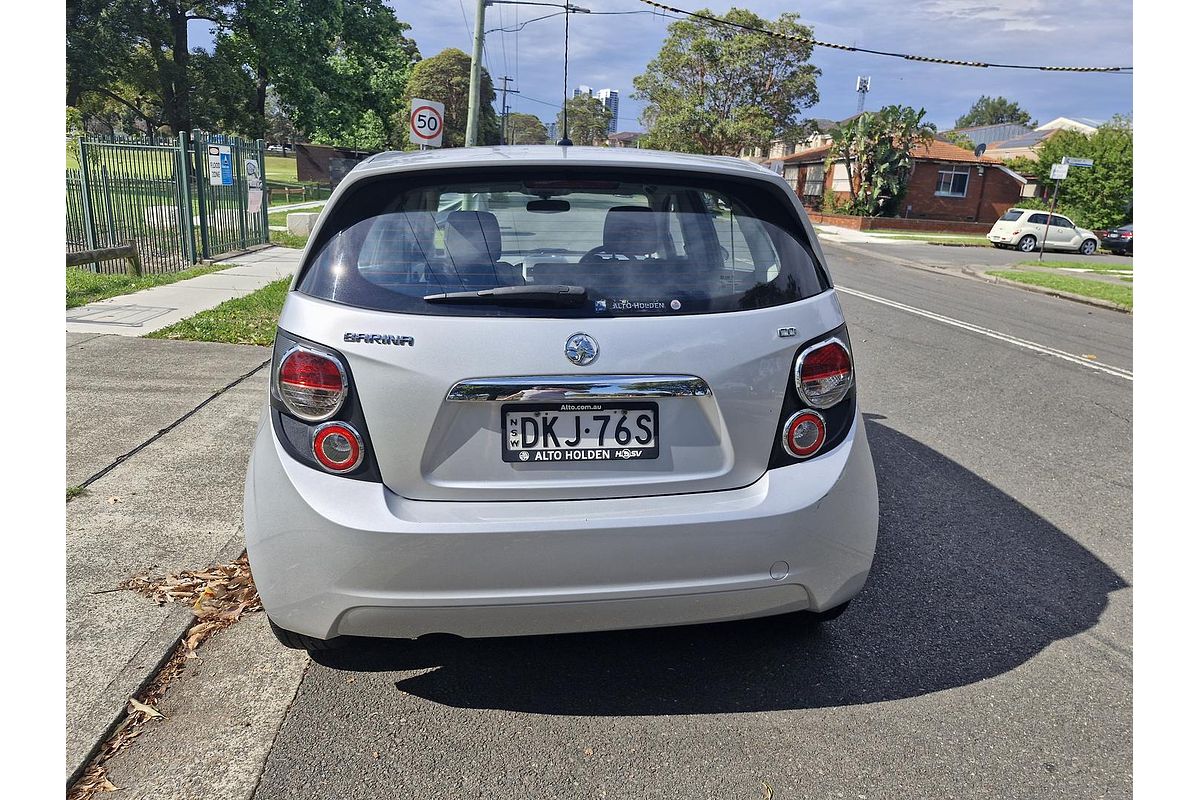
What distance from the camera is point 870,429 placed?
611cm

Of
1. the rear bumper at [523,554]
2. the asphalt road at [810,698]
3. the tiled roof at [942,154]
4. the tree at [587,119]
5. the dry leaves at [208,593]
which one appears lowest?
the asphalt road at [810,698]

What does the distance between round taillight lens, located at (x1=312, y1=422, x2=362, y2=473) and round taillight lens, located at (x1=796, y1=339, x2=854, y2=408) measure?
1.30 m

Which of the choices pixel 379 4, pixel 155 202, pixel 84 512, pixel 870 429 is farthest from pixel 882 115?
pixel 84 512

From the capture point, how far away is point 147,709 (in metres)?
2.72

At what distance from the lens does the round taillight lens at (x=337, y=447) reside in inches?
95.4

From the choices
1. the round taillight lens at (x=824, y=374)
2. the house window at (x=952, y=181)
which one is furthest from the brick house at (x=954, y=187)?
the round taillight lens at (x=824, y=374)

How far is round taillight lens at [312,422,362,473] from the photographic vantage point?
2424 mm

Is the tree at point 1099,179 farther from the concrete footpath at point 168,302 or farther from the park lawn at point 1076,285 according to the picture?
the concrete footpath at point 168,302

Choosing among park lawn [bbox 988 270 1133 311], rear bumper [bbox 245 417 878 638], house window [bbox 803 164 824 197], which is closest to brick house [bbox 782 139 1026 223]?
house window [bbox 803 164 824 197]

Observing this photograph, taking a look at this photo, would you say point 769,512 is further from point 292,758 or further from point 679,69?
point 679,69

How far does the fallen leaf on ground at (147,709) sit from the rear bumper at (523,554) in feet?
1.80

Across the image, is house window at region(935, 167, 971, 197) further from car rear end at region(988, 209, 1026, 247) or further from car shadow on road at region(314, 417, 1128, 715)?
car shadow on road at region(314, 417, 1128, 715)

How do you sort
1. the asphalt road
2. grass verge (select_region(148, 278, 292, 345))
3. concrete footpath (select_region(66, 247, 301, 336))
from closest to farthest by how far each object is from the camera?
1. the asphalt road
2. grass verge (select_region(148, 278, 292, 345))
3. concrete footpath (select_region(66, 247, 301, 336))

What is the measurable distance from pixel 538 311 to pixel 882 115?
147ft
